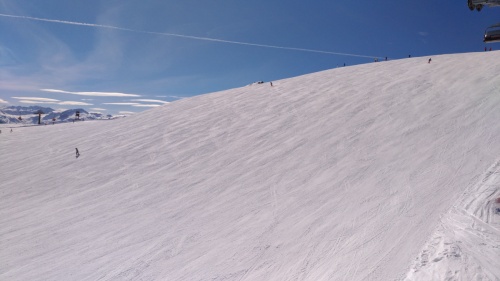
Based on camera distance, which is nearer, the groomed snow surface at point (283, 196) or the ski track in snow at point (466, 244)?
the ski track in snow at point (466, 244)

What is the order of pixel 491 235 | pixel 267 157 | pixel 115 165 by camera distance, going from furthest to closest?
pixel 115 165 → pixel 267 157 → pixel 491 235

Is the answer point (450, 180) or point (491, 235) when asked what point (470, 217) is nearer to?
point (491, 235)

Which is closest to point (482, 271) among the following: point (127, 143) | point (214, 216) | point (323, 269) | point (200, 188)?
point (323, 269)

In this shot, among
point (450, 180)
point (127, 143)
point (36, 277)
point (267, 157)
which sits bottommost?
point (36, 277)

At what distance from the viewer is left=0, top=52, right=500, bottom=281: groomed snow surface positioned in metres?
5.14

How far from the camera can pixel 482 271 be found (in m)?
3.81

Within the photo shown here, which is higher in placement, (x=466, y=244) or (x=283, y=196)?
(x=283, y=196)

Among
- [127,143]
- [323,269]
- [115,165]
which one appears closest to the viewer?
[323,269]

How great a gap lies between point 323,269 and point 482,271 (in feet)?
6.68

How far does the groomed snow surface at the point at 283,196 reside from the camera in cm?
514

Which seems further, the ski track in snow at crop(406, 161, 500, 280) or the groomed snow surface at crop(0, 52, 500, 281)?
the groomed snow surface at crop(0, 52, 500, 281)

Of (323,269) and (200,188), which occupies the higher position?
(200,188)

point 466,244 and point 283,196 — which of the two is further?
point 283,196

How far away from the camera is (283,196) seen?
7629mm
